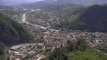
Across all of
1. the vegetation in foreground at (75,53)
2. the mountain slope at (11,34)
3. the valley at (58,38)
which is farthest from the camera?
the mountain slope at (11,34)

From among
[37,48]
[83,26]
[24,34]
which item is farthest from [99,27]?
[37,48]

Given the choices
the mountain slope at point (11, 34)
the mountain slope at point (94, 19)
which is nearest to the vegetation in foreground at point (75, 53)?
the mountain slope at point (11, 34)

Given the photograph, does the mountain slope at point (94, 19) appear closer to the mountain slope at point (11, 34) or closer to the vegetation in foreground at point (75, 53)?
the mountain slope at point (11, 34)

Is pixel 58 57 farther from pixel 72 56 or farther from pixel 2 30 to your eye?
pixel 2 30

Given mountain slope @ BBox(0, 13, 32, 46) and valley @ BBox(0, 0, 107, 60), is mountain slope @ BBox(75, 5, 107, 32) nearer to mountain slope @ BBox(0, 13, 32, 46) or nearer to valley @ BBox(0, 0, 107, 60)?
valley @ BBox(0, 0, 107, 60)

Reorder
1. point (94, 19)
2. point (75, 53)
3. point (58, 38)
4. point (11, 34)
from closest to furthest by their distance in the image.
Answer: point (75, 53)
point (58, 38)
point (11, 34)
point (94, 19)

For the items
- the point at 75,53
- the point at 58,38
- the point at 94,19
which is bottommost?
the point at 58,38

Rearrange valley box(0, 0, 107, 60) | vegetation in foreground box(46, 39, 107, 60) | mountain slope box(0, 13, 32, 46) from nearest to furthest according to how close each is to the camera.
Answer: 1. vegetation in foreground box(46, 39, 107, 60)
2. valley box(0, 0, 107, 60)
3. mountain slope box(0, 13, 32, 46)

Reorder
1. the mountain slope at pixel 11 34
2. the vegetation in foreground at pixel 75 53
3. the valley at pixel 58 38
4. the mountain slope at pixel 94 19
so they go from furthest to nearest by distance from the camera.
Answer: the mountain slope at pixel 94 19 → the mountain slope at pixel 11 34 → the valley at pixel 58 38 → the vegetation in foreground at pixel 75 53

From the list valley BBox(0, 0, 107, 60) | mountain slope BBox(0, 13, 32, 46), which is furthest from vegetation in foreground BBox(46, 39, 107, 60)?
mountain slope BBox(0, 13, 32, 46)

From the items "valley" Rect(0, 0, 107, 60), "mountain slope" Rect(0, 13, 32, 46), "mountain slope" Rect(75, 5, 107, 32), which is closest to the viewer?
"valley" Rect(0, 0, 107, 60)

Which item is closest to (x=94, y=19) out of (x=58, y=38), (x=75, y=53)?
(x=58, y=38)

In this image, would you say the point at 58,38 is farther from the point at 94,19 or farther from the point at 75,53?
the point at 94,19
